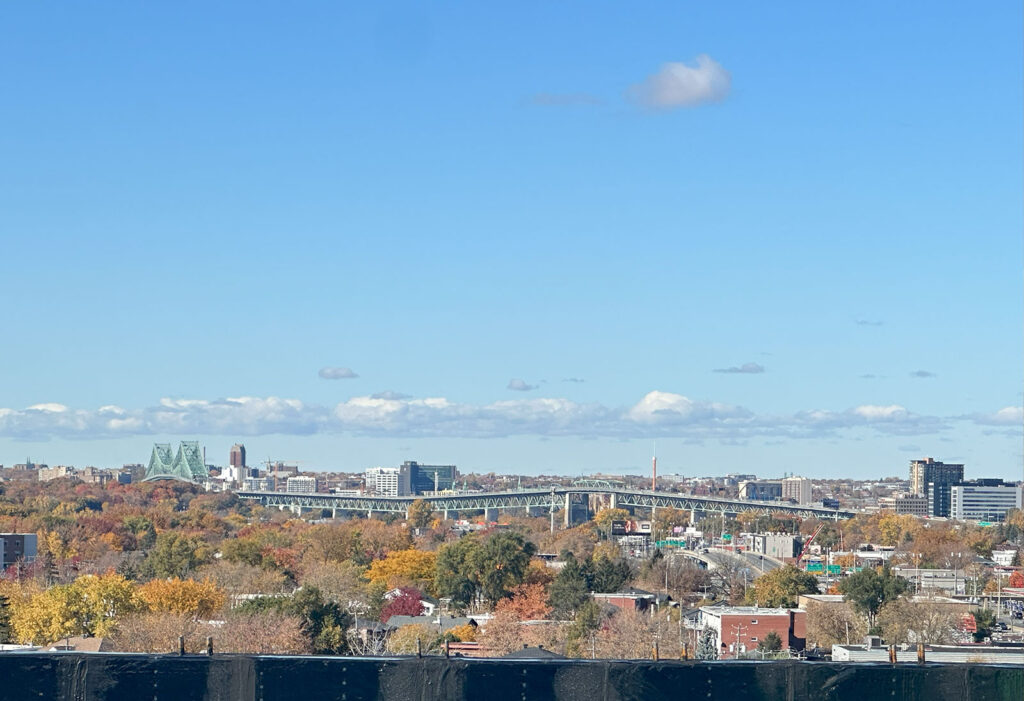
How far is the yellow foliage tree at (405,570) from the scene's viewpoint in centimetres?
7062

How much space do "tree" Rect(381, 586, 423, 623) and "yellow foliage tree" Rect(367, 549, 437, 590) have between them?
6949mm

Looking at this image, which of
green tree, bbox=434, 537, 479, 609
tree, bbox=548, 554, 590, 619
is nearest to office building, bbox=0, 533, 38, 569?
green tree, bbox=434, 537, 479, 609

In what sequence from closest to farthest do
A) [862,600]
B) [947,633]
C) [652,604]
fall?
[947,633]
[862,600]
[652,604]

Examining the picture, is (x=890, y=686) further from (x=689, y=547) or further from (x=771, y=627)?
(x=689, y=547)

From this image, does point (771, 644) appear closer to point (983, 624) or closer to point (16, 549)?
point (983, 624)

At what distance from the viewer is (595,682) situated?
8227 mm

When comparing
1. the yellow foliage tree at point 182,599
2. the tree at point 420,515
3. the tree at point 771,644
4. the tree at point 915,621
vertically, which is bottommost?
the tree at point 420,515

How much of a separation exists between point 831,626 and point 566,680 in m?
44.9

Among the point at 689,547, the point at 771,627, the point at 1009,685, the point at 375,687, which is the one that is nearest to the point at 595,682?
the point at 375,687

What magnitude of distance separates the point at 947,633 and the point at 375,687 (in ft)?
140

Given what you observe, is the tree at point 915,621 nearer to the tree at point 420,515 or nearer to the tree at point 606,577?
the tree at point 606,577

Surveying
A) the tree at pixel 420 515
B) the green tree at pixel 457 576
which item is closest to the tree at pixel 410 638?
the green tree at pixel 457 576

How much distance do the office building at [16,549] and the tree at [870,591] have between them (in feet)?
159

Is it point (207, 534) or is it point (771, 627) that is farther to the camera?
point (207, 534)
